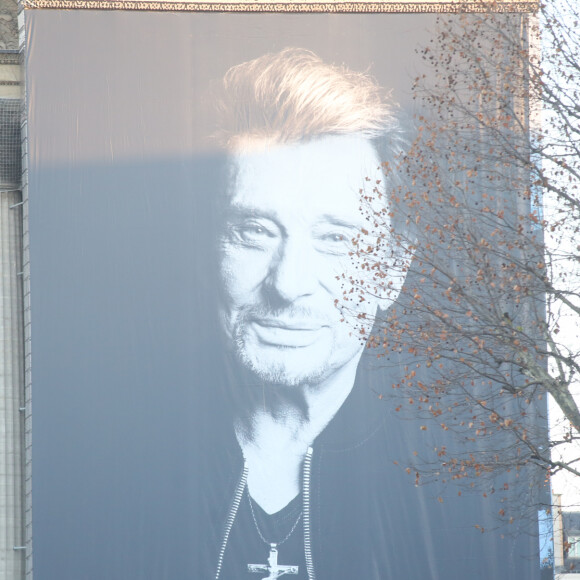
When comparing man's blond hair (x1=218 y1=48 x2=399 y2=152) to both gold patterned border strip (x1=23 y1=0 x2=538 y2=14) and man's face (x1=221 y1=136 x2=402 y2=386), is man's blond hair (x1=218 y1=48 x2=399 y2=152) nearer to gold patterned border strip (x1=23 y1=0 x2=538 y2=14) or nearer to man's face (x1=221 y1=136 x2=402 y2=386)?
man's face (x1=221 y1=136 x2=402 y2=386)

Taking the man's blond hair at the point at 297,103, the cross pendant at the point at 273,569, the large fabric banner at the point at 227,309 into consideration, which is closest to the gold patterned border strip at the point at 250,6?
the large fabric banner at the point at 227,309

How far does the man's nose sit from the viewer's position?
11.8 metres

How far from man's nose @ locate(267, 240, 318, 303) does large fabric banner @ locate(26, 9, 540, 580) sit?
0.9 inches

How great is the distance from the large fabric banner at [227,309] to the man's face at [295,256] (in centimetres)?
2

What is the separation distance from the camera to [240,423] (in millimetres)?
11445

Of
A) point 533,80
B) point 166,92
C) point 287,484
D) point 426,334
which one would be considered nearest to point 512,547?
point 287,484

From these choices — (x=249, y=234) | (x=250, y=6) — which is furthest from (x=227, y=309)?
(x=250, y=6)

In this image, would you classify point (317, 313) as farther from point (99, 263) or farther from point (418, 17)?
point (418, 17)

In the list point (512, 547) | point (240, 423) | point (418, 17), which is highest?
point (418, 17)

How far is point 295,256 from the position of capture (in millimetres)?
11875

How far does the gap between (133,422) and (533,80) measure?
19.5ft

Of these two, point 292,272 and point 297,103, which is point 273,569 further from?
point 297,103

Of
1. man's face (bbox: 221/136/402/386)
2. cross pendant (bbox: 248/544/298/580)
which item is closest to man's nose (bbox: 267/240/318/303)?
man's face (bbox: 221/136/402/386)

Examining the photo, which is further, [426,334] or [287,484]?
[287,484]
